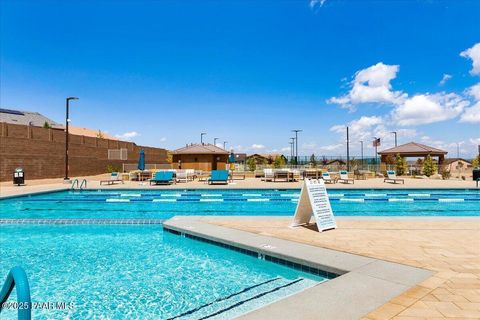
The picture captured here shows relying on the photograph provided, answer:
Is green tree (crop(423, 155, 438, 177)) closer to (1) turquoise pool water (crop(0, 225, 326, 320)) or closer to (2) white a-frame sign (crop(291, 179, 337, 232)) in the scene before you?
(2) white a-frame sign (crop(291, 179, 337, 232))

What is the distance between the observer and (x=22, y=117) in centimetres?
5066

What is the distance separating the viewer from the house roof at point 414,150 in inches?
1094

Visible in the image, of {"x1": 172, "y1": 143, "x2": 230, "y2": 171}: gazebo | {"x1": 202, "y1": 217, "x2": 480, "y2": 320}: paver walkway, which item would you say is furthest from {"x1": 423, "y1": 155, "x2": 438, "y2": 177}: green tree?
{"x1": 202, "y1": 217, "x2": 480, "y2": 320}: paver walkway

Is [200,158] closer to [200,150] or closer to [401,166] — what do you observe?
[200,150]

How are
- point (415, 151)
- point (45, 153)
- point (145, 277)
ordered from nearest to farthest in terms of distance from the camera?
point (145, 277), point (45, 153), point (415, 151)

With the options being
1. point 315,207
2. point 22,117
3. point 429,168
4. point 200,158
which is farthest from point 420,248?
point 22,117

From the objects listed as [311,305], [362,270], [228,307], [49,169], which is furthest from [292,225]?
[49,169]

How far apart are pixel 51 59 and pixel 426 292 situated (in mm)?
24536

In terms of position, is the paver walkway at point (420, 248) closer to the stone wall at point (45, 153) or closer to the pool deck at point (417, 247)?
the pool deck at point (417, 247)

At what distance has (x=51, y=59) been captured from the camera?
20.2 metres

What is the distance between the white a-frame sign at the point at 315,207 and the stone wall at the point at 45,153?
22.3 meters

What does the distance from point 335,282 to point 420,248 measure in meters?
2.28

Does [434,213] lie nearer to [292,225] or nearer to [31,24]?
[292,225]

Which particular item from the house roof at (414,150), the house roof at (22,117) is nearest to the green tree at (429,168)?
the house roof at (414,150)
